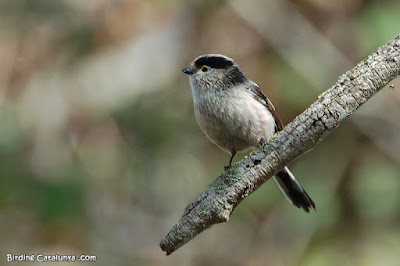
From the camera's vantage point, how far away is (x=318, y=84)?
667cm

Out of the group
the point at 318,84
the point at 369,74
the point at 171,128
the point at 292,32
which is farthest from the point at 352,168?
the point at 369,74

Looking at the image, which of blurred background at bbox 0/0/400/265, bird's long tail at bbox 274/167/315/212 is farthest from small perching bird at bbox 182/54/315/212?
blurred background at bbox 0/0/400/265

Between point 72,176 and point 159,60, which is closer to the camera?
point 72,176

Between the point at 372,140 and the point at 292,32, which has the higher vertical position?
the point at 292,32

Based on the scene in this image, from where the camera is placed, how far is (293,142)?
3625mm

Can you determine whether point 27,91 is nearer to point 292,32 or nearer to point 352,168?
point 292,32

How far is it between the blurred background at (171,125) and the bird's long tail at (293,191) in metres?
1.30

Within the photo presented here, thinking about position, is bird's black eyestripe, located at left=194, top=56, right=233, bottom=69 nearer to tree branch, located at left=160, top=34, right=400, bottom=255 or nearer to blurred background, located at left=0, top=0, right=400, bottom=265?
blurred background, located at left=0, top=0, right=400, bottom=265

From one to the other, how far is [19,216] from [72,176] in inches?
31.0

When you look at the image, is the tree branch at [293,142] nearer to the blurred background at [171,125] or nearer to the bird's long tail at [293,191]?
the bird's long tail at [293,191]

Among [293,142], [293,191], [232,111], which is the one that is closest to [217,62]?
[232,111]

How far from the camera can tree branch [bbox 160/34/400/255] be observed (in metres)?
3.51

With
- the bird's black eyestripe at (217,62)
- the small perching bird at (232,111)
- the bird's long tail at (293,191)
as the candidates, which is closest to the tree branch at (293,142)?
the small perching bird at (232,111)

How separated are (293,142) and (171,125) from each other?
3551mm
